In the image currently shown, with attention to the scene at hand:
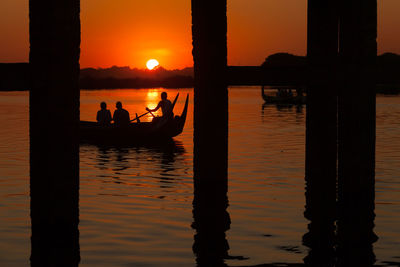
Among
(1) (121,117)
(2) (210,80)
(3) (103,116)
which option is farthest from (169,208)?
(3) (103,116)

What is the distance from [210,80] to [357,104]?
1.53m

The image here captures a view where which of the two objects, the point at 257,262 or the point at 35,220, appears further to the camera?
the point at 257,262

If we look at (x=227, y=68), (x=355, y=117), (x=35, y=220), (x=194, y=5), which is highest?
(x=194, y=5)

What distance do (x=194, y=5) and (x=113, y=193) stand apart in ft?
23.6

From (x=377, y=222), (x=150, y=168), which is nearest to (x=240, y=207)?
(x=377, y=222)

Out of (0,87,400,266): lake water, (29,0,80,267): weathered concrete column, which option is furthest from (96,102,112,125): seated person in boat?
(29,0,80,267): weathered concrete column

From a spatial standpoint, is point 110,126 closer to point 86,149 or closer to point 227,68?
point 86,149

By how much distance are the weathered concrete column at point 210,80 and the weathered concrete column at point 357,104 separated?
123 cm

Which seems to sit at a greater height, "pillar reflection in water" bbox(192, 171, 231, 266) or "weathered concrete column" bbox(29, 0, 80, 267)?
"weathered concrete column" bbox(29, 0, 80, 267)

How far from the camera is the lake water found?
859 centimetres

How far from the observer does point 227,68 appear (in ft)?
24.8

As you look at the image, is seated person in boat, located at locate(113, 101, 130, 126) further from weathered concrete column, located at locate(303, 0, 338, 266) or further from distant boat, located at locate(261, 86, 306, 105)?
distant boat, located at locate(261, 86, 306, 105)

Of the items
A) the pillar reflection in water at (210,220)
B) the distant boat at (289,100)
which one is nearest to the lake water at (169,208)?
the pillar reflection in water at (210,220)

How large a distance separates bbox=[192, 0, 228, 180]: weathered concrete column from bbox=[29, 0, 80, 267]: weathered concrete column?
2.23m
